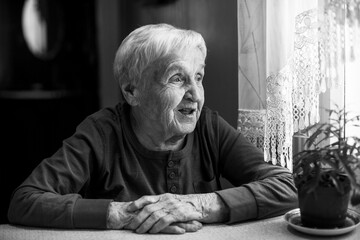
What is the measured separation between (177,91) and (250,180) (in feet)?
1.29

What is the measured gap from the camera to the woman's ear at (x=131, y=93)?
1755 mm

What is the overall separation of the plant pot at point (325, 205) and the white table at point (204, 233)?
4 centimetres

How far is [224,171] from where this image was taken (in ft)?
5.94

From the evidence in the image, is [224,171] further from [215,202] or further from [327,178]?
[327,178]

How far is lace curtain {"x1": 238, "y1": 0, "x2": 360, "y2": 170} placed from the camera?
144 centimetres

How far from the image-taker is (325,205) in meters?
1.25

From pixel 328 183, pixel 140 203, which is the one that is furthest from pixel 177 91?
pixel 328 183

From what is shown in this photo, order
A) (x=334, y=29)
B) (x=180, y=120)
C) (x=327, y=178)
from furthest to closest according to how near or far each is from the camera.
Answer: (x=180, y=120)
(x=334, y=29)
(x=327, y=178)

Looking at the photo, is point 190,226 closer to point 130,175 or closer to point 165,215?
point 165,215

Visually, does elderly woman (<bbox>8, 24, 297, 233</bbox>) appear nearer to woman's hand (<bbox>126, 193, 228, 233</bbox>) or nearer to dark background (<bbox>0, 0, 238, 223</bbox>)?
woman's hand (<bbox>126, 193, 228, 233</bbox>)

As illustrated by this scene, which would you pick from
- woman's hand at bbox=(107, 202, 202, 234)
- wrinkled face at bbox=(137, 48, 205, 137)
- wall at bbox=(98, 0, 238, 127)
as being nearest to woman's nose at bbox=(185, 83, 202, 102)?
wrinkled face at bbox=(137, 48, 205, 137)

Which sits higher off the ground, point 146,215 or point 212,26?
point 212,26

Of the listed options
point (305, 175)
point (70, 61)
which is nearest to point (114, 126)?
point (305, 175)

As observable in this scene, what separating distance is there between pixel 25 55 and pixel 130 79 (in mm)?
1237
